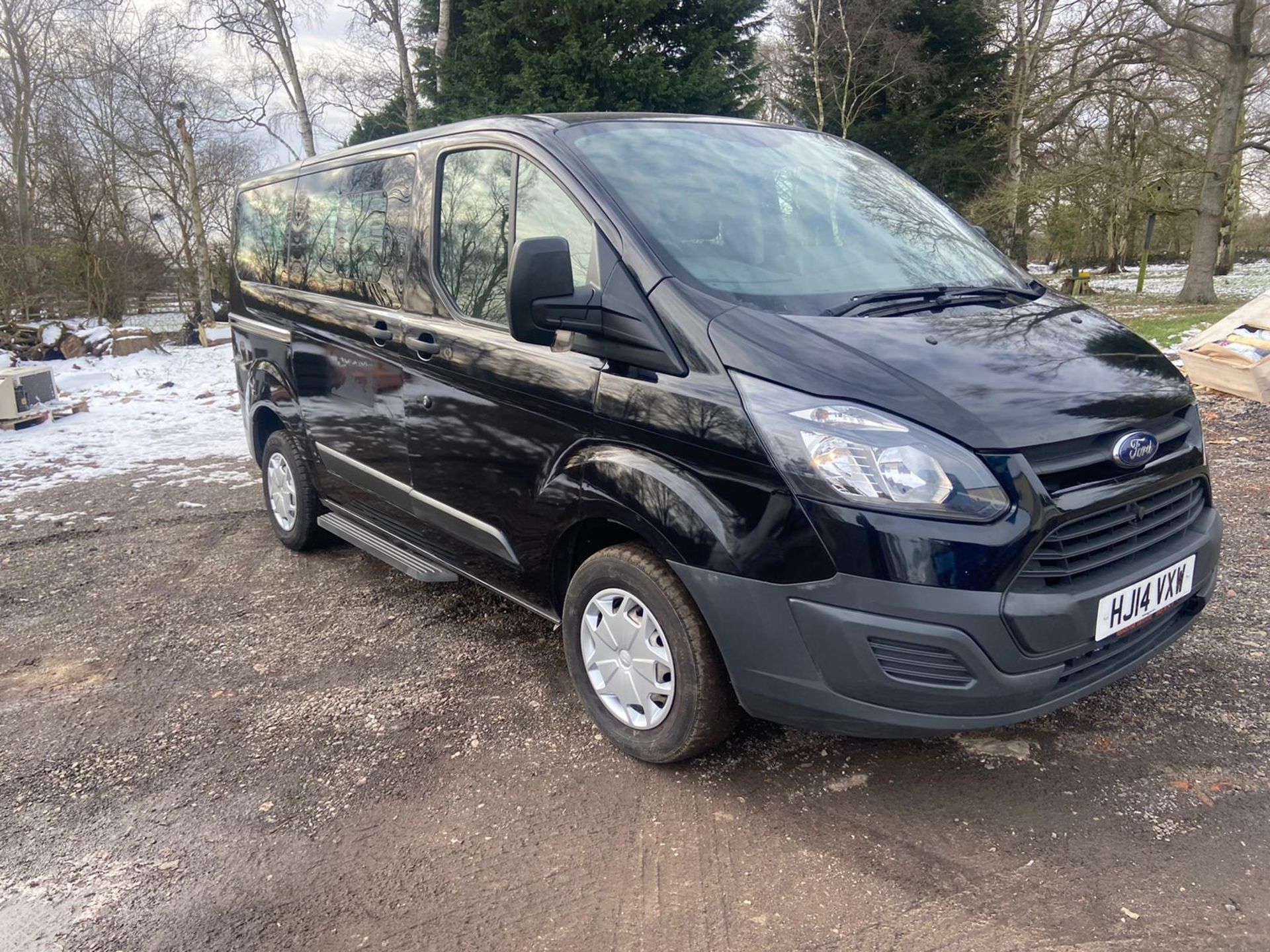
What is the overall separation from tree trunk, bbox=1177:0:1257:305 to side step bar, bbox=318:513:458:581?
1854 centimetres

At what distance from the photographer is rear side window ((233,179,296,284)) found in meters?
4.69

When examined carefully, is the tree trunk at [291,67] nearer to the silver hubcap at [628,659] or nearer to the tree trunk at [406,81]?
the tree trunk at [406,81]

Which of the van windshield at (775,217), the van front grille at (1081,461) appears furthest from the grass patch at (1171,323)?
the van front grille at (1081,461)

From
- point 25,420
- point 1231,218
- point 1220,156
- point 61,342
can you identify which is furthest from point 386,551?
point 1231,218

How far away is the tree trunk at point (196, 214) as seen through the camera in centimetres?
2098

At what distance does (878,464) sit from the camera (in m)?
2.14

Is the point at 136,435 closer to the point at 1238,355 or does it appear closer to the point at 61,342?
the point at 61,342

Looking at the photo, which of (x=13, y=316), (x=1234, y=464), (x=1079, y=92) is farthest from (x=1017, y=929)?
(x=1079, y=92)

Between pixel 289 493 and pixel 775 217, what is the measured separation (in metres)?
3.16

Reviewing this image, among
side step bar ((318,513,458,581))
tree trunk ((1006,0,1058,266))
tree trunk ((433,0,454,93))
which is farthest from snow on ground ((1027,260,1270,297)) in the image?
side step bar ((318,513,458,581))

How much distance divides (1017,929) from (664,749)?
3.33 ft

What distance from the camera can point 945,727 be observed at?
219 centimetres

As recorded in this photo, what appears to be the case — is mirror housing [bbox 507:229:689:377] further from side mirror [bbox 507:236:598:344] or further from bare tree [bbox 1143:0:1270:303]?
bare tree [bbox 1143:0:1270:303]

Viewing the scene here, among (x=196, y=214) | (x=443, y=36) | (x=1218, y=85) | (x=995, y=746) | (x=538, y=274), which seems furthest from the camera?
A: (x=196, y=214)
